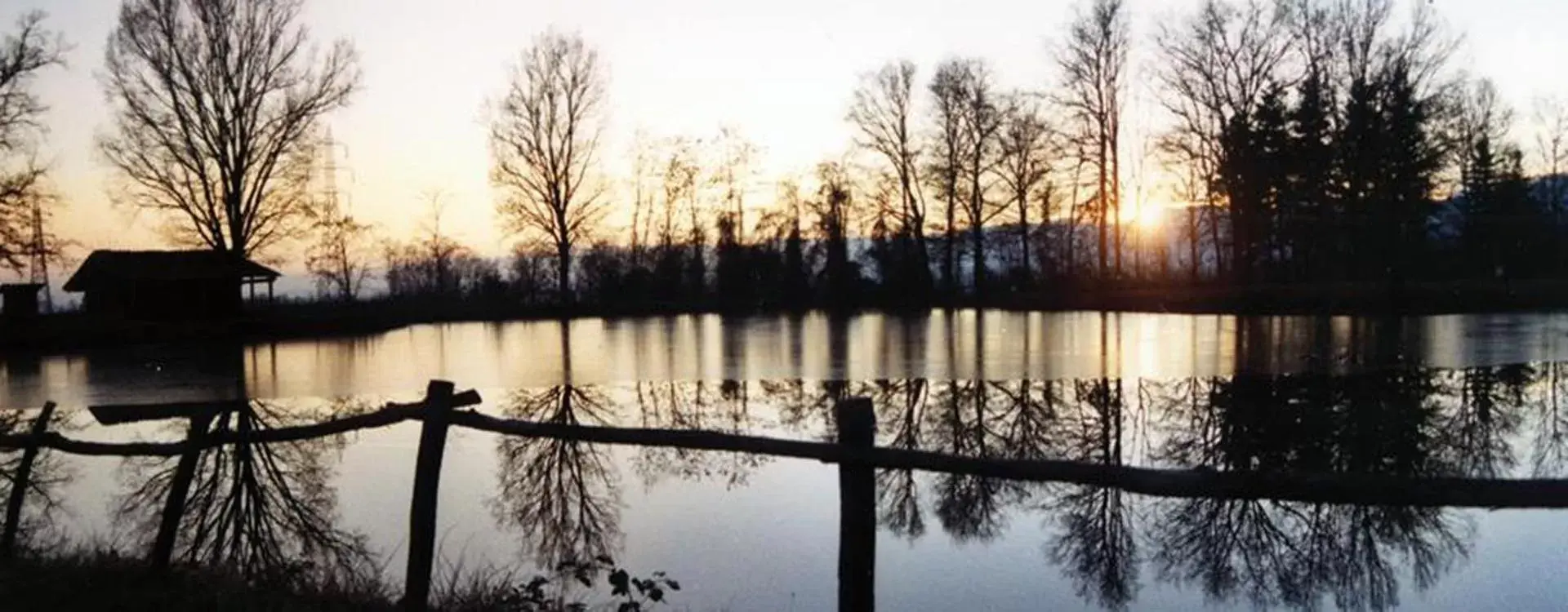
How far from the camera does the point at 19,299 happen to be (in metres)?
45.1

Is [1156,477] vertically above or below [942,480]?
above

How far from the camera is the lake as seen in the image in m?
7.62

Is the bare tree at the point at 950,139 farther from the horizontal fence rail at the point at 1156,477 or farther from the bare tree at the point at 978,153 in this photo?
the horizontal fence rail at the point at 1156,477

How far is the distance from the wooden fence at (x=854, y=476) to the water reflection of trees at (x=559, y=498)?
3.31 feet

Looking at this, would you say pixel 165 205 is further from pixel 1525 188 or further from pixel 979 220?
pixel 1525 188

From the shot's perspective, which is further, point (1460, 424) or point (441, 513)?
point (1460, 424)

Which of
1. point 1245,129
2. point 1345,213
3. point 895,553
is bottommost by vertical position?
point 895,553

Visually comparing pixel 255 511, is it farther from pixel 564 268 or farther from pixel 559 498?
pixel 564 268

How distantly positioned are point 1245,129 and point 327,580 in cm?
5062

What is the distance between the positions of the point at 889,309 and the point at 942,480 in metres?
46.7

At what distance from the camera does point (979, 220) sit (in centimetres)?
6059

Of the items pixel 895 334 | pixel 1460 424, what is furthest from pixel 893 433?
pixel 895 334

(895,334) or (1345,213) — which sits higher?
(1345,213)

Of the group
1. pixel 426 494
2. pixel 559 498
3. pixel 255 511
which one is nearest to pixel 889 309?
pixel 559 498
